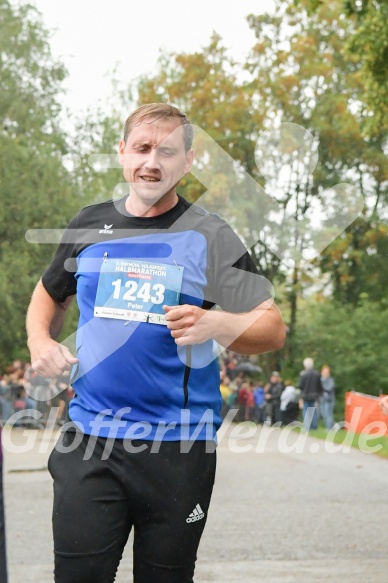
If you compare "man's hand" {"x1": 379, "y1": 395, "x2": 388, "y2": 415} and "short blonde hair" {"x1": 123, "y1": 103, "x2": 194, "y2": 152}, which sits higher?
"short blonde hair" {"x1": 123, "y1": 103, "x2": 194, "y2": 152}

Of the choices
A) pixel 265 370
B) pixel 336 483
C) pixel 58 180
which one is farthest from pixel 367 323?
pixel 336 483

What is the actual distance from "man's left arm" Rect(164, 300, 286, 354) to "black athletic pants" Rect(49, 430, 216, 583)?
371 millimetres

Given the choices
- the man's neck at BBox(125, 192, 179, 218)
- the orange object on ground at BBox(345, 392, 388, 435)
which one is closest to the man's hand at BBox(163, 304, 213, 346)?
the man's neck at BBox(125, 192, 179, 218)

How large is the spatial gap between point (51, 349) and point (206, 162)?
1.45 m

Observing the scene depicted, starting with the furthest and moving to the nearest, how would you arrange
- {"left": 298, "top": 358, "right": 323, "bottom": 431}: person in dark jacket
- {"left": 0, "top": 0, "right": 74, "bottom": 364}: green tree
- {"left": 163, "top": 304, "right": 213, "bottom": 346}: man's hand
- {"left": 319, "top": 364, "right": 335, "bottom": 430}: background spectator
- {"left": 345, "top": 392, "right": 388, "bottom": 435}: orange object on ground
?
1. {"left": 0, "top": 0, "right": 74, "bottom": 364}: green tree
2. {"left": 319, "top": 364, "right": 335, "bottom": 430}: background spectator
3. {"left": 298, "top": 358, "right": 323, "bottom": 431}: person in dark jacket
4. {"left": 345, "top": 392, "right": 388, "bottom": 435}: orange object on ground
5. {"left": 163, "top": 304, "right": 213, "bottom": 346}: man's hand

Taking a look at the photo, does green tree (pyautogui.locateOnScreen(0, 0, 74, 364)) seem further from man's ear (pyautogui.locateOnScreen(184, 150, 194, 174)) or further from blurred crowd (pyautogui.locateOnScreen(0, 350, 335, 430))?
man's ear (pyautogui.locateOnScreen(184, 150, 194, 174))

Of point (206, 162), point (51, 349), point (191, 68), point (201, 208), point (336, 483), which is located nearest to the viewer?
point (51, 349)

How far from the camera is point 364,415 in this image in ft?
88.9

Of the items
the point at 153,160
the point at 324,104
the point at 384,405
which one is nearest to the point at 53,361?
the point at 153,160

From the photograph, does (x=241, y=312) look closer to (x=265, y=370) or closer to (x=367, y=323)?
(x=367, y=323)

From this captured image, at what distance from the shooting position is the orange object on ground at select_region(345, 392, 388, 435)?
25.0 meters

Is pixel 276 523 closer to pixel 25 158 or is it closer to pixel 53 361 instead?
pixel 53 361

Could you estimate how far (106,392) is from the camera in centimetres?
395

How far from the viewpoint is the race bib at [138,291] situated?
3.96m
